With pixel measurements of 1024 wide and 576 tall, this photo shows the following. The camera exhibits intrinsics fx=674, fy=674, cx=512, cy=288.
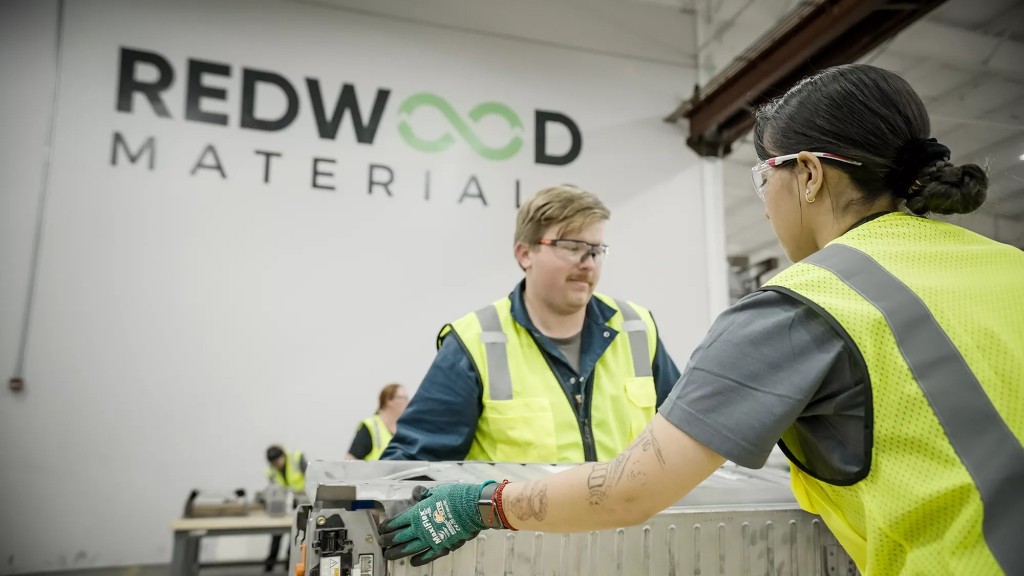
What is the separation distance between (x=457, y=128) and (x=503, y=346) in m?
4.21

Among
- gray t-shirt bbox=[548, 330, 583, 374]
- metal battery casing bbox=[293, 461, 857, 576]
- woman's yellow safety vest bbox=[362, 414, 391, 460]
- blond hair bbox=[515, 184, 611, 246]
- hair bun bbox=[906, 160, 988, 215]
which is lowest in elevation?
woman's yellow safety vest bbox=[362, 414, 391, 460]

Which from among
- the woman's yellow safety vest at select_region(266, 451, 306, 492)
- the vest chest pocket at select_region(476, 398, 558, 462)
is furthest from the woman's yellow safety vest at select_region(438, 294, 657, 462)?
the woman's yellow safety vest at select_region(266, 451, 306, 492)

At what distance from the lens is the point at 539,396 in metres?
1.50

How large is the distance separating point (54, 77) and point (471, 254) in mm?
3176

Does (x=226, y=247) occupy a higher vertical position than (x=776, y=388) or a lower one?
higher

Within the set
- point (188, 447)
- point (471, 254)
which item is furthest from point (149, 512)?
point (471, 254)

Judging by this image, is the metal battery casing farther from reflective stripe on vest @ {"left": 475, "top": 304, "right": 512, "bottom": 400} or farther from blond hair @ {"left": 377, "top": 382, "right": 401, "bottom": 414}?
blond hair @ {"left": 377, "top": 382, "right": 401, "bottom": 414}

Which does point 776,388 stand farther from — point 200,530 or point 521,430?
point 200,530

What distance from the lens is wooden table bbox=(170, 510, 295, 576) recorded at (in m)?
3.72

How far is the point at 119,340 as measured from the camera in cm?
457

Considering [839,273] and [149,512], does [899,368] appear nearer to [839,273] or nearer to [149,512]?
[839,273]

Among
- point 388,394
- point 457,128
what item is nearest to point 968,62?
point 457,128

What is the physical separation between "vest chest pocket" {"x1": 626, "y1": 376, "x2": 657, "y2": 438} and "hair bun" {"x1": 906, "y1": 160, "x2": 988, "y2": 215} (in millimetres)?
835

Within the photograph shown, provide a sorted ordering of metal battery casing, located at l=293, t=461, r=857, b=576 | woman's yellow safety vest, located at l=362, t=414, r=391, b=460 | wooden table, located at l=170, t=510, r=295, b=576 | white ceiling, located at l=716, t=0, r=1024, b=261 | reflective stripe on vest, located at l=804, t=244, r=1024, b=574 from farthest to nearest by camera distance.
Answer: white ceiling, located at l=716, t=0, r=1024, b=261
woman's yellow safety vest, located at l=362, t=414, r=391, b=460
wooden table, located at l=170, t=510, r=295, b=576
metal battery casing, located at l=293, t=461, r=857, b=576
reflective stripe on vest, located at l=804, t=244, r=1024, b=574
